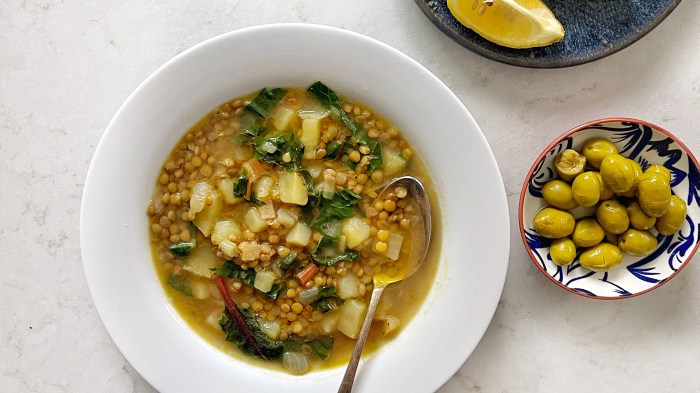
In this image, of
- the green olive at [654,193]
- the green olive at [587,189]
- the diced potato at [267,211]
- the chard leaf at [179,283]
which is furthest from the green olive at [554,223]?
the chard leaf at [179,283]

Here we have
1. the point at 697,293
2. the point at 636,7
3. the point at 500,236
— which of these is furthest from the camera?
the point at 697,293

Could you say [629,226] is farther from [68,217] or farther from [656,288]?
[68,217]

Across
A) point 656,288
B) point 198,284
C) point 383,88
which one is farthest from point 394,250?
point 656,288

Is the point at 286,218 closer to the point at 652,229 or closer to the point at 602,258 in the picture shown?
the point at 602,258

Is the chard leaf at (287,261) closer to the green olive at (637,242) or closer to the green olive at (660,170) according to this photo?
the green olive at (637,242)

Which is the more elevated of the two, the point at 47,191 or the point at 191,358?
the point at 47,191
